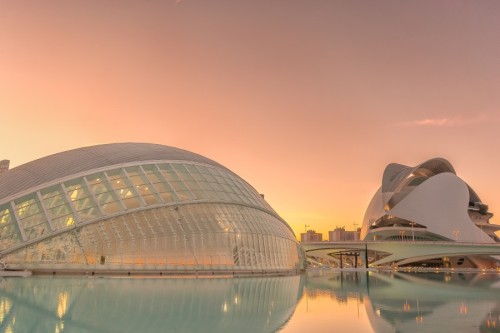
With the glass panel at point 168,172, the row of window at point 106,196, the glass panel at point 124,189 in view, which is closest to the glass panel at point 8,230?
the row of window at point 106,196

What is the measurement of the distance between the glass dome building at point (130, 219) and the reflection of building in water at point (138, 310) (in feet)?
39.8

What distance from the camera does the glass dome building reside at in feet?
103

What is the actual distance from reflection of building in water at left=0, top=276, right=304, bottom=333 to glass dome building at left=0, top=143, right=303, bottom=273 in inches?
478

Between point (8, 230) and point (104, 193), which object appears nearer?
point (8, 230)

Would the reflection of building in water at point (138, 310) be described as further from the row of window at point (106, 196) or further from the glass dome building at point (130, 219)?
the row of window at point (106, 196)

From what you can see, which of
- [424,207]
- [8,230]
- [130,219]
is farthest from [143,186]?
[424,207]

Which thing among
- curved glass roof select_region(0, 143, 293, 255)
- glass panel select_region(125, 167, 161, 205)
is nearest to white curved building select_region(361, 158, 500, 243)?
curved glass roof select_region(0, 143, 293, 255)

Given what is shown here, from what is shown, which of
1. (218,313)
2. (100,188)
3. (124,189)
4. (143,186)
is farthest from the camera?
(143,186)

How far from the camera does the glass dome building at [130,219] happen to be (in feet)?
103

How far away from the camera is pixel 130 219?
111 ft

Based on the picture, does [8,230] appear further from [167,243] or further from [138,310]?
[138,310]

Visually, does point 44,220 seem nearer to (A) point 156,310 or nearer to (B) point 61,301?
(B) point 61,301

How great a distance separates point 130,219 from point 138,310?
21.2 meters

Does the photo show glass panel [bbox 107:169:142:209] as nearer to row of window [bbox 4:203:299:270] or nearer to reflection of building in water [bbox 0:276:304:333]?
row of window [bbox 4:203:299:270]
